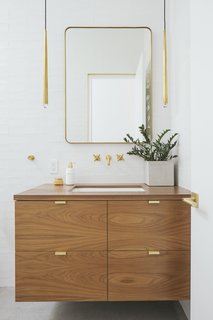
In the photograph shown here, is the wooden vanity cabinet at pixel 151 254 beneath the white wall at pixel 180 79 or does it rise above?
A: beneath

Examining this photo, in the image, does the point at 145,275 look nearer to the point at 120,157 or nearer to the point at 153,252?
the point at 153,252

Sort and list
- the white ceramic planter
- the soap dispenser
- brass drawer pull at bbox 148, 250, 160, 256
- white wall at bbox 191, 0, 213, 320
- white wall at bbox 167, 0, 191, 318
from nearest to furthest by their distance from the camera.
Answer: white wall at bbox 191, 0, 213, 320
brass drawer pull at bbox 148, 250, 160, 256
white wall at bbox 167, 0, 191, 318
the white ceramic planter
the soap dispenser

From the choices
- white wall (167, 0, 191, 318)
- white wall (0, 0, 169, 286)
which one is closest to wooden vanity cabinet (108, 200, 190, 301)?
white wall (167, 0, 191, 318)

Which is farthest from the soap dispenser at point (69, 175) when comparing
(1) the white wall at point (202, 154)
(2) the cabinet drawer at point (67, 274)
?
(1) the white wall at point (202, 154)

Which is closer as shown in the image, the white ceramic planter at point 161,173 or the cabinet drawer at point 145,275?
the cabinet drawer at point 145,275

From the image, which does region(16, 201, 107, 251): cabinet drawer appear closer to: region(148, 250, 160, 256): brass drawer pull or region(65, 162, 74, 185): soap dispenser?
region(148, 250, 160, 256): brass drawer pull

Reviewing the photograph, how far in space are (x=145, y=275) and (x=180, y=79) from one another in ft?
4.19

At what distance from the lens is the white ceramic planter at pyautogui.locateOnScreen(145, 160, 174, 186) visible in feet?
6.66

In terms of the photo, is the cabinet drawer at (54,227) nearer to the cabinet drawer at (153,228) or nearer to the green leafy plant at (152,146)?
the cabinet drawer at (153,228)

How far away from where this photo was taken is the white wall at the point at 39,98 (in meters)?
2.25

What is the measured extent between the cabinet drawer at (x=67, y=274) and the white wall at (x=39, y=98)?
0.71m

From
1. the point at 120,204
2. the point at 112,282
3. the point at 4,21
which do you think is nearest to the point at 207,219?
the point at 120,204

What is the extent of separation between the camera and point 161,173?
6.66 feet

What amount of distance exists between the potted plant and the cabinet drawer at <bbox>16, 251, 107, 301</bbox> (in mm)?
672
